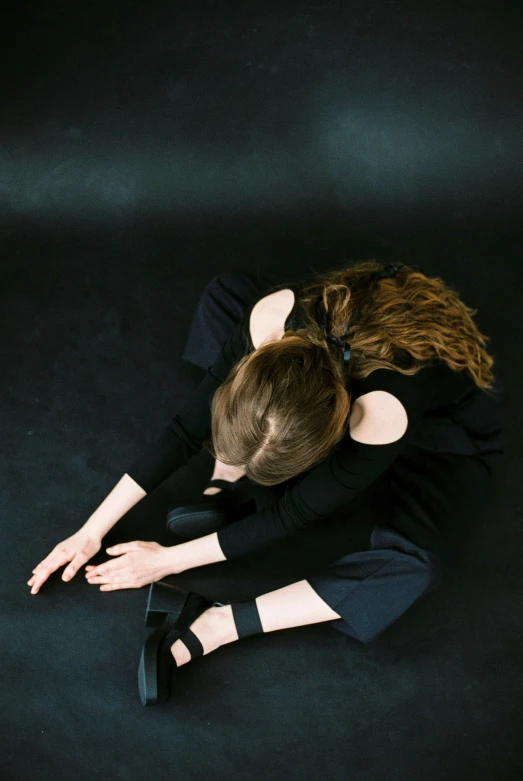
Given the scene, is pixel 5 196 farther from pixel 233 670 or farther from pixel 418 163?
pixel 233 670

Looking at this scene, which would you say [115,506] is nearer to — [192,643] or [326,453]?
[192,643]

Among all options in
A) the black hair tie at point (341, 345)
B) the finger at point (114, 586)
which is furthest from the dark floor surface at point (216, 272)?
the black hair tie at point (341, 345)

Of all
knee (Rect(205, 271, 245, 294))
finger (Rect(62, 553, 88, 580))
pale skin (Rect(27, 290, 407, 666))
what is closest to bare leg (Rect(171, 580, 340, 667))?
pale skin (Rect(27, 290, 407, 666))

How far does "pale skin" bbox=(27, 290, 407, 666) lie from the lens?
54.7 inches

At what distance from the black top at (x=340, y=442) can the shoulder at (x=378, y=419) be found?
0.01m

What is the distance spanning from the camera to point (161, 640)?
56.6 inches

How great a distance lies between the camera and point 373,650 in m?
1.53

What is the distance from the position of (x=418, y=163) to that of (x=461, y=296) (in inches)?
16.5

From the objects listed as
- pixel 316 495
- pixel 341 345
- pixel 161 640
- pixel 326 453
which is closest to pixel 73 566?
pixel 161 640

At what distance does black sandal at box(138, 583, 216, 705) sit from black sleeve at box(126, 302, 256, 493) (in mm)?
234

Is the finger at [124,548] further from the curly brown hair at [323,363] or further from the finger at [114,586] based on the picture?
the curly brown hair at [323,363]

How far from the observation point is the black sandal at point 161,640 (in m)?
1.40

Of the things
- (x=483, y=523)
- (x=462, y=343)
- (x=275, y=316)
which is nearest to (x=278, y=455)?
(x=275, y=316)

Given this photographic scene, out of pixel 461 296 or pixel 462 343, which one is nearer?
pixel 462 343
